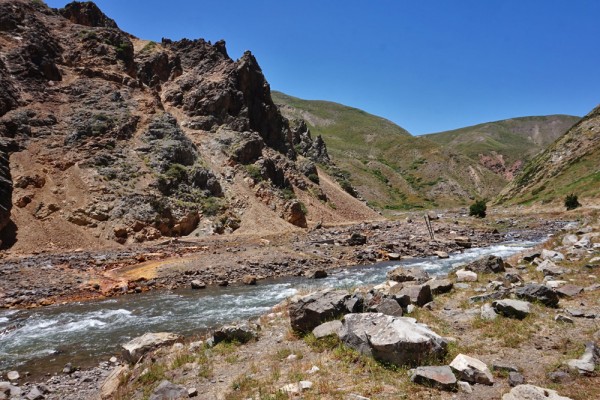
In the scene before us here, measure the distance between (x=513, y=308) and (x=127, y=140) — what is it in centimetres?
4256

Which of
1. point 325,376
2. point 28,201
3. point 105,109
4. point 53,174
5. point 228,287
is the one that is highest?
point 105,109

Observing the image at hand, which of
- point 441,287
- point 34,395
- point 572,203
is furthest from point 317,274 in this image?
point 572,203

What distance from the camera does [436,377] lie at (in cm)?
621

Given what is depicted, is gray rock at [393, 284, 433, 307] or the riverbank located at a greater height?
gray rock at [393, 284, 433, 307]

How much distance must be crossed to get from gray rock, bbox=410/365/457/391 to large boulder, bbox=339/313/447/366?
0.47 m

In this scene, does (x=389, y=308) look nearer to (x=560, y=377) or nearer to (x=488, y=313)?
(x=488, y=313)

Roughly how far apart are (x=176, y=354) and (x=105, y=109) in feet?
137

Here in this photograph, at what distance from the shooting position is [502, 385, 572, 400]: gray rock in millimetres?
5206

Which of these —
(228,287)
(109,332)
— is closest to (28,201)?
(228,287)

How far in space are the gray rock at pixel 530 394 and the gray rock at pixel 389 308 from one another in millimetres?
4238

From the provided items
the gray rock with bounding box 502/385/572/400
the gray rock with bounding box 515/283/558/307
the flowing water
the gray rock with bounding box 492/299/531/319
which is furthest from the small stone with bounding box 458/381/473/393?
the flowing water

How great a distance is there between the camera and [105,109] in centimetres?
4412

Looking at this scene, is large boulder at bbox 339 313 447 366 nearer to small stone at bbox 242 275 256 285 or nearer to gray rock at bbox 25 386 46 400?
gray rock at bbox 25 386 46 400

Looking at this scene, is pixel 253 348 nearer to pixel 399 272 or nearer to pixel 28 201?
pixel 399 272
